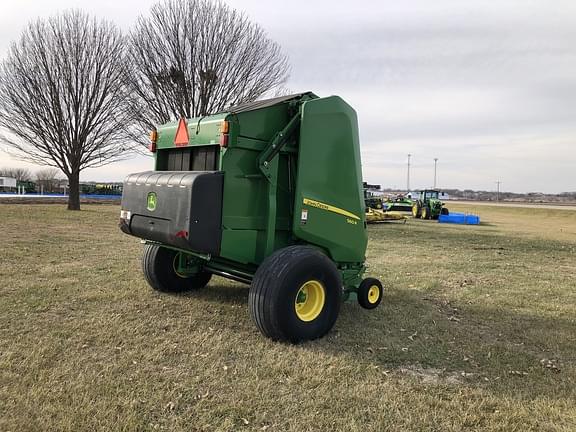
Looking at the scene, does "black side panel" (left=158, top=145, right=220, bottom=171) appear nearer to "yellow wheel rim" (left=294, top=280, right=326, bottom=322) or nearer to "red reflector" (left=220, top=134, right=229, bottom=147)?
"red reflector" (left=220, top=134, right=229, bottom=147)

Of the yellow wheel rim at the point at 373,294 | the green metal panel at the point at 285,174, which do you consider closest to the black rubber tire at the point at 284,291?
the green metal panel at the point at 285,174

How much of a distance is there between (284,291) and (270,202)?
0.95m

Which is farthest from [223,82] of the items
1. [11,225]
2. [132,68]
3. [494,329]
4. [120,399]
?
[120,399]

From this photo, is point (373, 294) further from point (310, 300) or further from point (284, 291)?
point (284, 291)

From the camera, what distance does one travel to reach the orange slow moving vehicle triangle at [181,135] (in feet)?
16.0

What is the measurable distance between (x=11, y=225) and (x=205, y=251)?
11969mm

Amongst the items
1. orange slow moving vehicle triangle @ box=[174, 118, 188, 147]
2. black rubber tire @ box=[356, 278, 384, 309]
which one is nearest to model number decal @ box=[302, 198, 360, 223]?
black rubber tire @ box=[356, 278, 384, 309]

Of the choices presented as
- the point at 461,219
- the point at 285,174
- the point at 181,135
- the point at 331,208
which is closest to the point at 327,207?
the point at 331,208

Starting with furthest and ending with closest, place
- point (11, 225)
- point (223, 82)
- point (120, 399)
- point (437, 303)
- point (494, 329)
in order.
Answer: point (223, 82) < point (11, 225) < point (437, 303) < point (494, 329) < point (120, 399)

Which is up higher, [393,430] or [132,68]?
[132,68]

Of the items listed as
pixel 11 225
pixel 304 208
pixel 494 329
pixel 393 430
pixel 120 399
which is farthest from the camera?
pixel 11 225

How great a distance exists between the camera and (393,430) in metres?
2.86

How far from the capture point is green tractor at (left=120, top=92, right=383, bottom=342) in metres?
4.21

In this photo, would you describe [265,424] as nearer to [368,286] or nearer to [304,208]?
[304,208]
